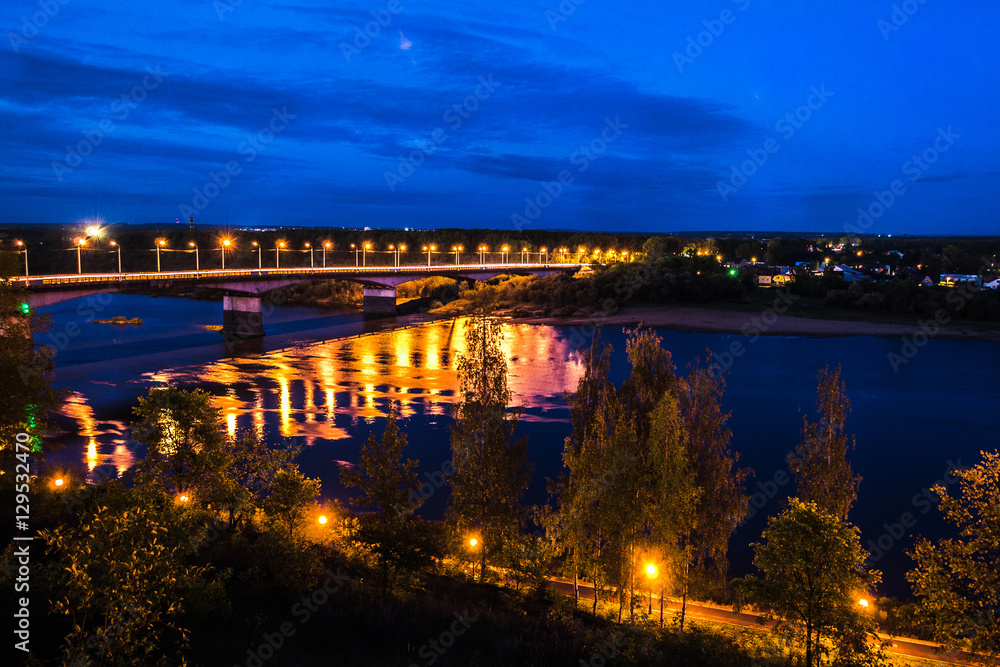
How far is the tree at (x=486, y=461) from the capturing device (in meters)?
14.9

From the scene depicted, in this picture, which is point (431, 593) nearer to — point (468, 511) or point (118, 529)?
point (468, 511)

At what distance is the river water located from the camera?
933 inches

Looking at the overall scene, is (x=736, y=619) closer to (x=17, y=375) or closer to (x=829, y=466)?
(x=829, y=466)

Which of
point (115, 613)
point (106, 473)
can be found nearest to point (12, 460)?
point (106, 473)

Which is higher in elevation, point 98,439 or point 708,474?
point 708,474

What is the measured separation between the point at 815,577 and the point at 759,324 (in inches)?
2419

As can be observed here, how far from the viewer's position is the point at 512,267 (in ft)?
304

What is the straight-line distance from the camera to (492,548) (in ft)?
50.0

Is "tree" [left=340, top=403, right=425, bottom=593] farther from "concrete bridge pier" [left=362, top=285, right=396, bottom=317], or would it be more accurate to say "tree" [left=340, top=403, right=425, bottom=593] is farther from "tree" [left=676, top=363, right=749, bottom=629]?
"concrete bridge pier" [left=362, top=285, right=396, bottom=317]

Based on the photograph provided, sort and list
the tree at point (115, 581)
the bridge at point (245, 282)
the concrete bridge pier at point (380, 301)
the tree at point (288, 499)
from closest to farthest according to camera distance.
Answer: the tree at point (115, 581) < the tree at point (288, 499) < the bridge at point (245, 282) < the concrete bridge pier at point (380, 301)

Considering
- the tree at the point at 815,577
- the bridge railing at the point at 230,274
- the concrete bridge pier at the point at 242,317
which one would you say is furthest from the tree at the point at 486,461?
the concrete bridge pier at the point at 242,317

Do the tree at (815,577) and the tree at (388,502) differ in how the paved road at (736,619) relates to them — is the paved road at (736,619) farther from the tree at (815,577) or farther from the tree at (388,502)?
the tree at (388,502)

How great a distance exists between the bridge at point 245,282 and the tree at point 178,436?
21.8 metres

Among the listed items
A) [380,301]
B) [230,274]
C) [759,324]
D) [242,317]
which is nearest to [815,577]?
[242,317]
